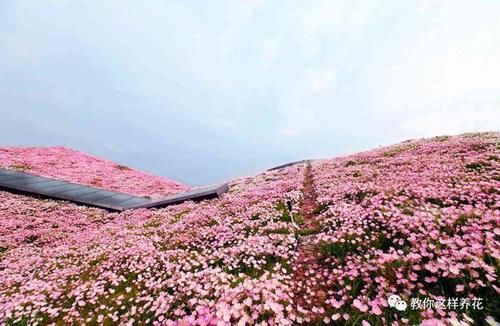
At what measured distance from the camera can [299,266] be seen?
23.5ft

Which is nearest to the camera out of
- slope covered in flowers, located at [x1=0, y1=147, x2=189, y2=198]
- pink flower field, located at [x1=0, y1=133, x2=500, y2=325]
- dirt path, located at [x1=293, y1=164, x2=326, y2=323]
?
pink flower field, located at [x1=0, y1=133, x2=500, y2=325]

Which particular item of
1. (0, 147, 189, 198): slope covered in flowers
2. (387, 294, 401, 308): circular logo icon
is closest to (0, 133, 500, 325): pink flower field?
(387, 294, 401, 308): circular logo icon

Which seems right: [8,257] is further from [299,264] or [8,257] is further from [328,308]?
[328,308]

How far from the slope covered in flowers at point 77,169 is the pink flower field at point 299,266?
20.6m

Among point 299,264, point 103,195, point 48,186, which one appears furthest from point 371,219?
point 48,186

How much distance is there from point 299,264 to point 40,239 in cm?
1535

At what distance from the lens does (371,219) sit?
317 inches

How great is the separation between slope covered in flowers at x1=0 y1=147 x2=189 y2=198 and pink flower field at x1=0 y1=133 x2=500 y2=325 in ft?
67.6

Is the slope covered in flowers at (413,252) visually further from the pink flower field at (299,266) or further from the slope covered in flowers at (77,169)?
the slope covered in flowers at (77,169)

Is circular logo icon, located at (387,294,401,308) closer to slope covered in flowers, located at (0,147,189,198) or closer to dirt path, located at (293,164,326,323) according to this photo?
dirt path, located at (293,164,326,323)

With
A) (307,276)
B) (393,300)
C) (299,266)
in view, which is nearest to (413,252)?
(393,300)

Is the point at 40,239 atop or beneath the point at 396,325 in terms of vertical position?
atop

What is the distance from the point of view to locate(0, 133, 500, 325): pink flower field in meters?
4.52

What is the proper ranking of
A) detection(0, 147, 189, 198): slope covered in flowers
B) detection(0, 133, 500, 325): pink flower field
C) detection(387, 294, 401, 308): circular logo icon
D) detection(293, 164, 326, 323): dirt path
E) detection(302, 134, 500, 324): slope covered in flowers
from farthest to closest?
detection(0, 147, 189, 198): slope covered in flowers
detection(293, 164, 326, 323): dirt path
detection(0, 133, 500, 325): pink flower field
detection(387, 294, 401, 308): circular logo icon
detection(302, 134, 500, 324): slope covered in flowers
